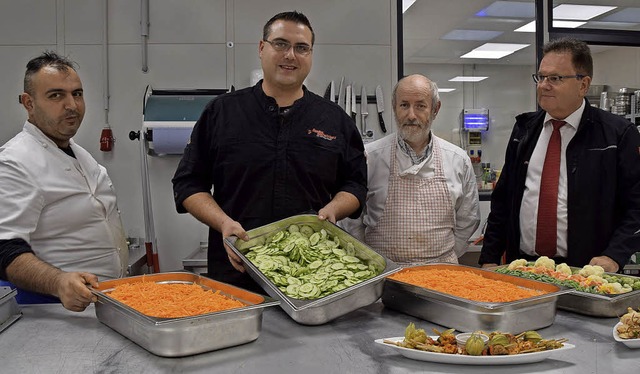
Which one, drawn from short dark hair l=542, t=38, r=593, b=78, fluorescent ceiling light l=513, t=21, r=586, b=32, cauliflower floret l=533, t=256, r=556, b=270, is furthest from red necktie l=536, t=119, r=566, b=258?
fluorescent ceiling light l=513, t=21, r=586, b=32

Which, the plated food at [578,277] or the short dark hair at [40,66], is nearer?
the plated food at [578,277]

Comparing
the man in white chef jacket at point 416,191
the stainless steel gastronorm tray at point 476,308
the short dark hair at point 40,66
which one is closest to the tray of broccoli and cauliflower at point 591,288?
the stainless steel gastronorm tray at point 476,308

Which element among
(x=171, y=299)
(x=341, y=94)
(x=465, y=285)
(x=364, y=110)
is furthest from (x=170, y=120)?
(x=465, y=285)

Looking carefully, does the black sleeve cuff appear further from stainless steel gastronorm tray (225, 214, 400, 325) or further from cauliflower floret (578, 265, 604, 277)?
cauliflower floret (578, 265, 604, 277)

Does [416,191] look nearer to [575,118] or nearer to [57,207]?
[575,118]

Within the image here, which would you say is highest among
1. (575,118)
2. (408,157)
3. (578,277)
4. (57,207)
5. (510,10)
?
(510,10)

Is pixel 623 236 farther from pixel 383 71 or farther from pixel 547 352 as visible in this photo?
pixel 383 71

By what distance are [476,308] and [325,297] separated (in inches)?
16.4

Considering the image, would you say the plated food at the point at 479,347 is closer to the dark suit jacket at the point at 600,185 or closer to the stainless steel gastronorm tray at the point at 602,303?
the stainless steel gastronorm tray at the point at 602,303

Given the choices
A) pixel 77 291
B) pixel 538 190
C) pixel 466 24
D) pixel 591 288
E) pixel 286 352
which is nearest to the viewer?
pixel 286 352

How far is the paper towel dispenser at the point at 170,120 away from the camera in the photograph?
3.74 m

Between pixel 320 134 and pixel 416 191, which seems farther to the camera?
pixel 416 191

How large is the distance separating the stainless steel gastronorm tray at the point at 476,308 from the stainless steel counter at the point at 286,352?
0.04m

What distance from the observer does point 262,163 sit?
90.4 inches
